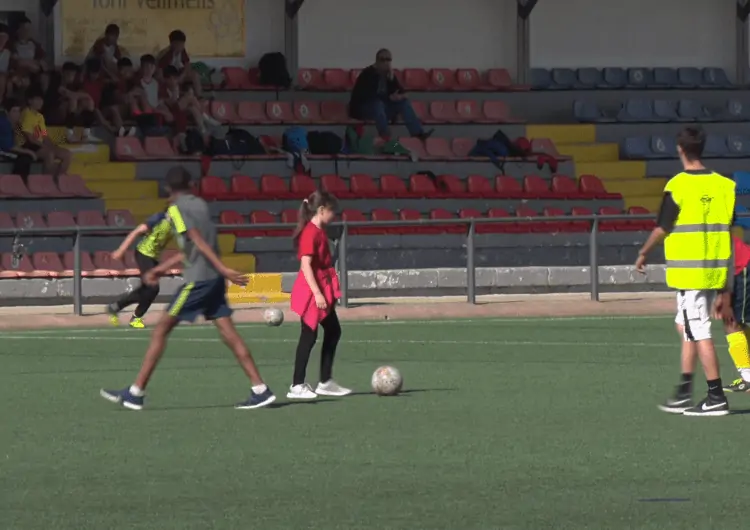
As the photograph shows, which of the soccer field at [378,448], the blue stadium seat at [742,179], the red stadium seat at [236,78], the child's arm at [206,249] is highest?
the red stadium seat at [236,78]

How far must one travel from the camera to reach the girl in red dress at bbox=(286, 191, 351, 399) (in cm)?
1377

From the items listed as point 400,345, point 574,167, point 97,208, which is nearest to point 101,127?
point 97,208

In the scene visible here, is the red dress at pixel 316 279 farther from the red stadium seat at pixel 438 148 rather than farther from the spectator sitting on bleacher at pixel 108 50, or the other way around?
the red stadium seat at pixel 438 148

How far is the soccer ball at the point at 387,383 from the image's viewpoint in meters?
13.9

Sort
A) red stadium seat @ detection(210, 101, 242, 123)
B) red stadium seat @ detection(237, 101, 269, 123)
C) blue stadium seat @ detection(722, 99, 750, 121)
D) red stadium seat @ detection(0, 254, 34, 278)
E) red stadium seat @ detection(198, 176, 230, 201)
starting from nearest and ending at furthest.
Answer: red stadium seat @ detection(0, 254, 34, 278), red stadium seat @ detection(198, 176, 230, 201), red stadium seat @ detection(210, 101, 242, 123), red stadium seat @ detection(237, 101, 269, 123), blue stadium seat @ detection(722, 99, 750, 121)

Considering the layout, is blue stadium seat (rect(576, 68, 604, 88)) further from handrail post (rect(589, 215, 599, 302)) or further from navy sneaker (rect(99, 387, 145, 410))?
navy sneaker (rect(99, 387, 145, 410))

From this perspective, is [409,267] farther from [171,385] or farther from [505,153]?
[171,385]

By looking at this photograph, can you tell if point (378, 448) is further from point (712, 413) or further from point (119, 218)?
point (119, 218)

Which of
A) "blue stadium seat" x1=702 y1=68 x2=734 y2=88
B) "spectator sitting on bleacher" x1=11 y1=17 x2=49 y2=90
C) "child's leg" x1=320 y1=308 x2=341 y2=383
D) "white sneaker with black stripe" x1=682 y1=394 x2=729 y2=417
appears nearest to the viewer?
"white sneaker with black stripe" x1=682 y1=394 x2=729 y2=417

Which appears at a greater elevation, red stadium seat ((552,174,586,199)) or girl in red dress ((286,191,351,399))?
red stadium seat ((552,174,586,199))

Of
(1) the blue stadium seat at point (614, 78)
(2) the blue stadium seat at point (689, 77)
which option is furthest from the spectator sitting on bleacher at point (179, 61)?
(2) the blue stadium seat at point (689, 77)

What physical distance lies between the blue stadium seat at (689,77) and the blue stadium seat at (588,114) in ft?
6.80

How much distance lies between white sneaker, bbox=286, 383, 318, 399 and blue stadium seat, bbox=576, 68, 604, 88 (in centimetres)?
2300

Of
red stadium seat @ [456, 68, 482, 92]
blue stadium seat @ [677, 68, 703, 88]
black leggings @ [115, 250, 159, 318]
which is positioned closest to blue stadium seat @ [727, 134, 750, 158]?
blue stadium seat @ [677, 68, 703, 88]
